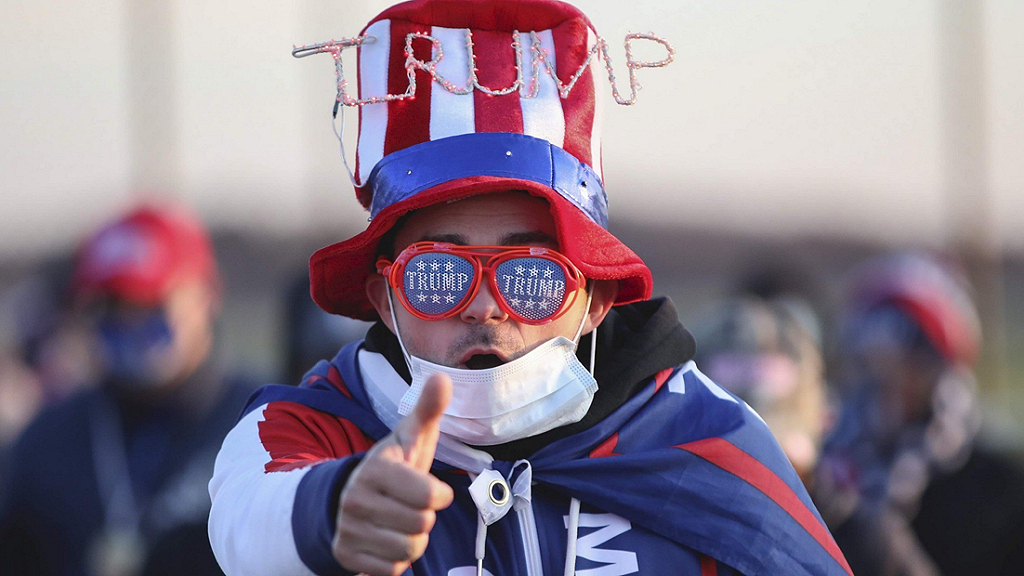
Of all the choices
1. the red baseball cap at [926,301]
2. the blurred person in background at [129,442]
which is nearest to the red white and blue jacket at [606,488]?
the blurred person in background at [129,442]

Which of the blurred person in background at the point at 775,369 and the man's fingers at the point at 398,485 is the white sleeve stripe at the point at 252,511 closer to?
the man's fingers at the point at 398,485

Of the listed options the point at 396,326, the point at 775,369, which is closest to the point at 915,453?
the point at 775,369

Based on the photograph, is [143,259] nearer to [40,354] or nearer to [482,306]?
[482,306]

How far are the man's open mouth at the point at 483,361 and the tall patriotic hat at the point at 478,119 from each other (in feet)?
0.81

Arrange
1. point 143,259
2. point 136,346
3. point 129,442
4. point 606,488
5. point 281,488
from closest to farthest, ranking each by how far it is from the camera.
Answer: point 281,488
point 606,488
point 129,442
point 136,346
point 143,259

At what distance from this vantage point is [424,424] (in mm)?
2023

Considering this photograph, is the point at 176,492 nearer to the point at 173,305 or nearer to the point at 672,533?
the point at 173,305

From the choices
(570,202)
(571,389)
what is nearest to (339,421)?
(571,389)

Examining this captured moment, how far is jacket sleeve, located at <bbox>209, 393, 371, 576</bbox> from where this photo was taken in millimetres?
2131

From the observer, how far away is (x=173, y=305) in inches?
221

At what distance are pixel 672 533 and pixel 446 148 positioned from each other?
2.86ft

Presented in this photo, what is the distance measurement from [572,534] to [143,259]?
11.8ft

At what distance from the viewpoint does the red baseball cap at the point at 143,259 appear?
5.64m

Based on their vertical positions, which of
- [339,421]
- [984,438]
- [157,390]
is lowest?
[984,438]
